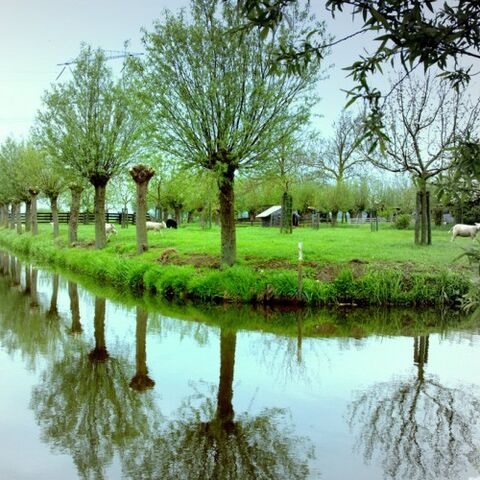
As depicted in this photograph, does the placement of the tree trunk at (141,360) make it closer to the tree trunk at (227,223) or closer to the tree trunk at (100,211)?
the tree trunk at (227,223)

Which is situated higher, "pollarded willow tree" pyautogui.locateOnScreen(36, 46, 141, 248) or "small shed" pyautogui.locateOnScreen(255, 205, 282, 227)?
"pollarded willow tree" pyautogui.locateOnScreen(36, 46, 141, 248)

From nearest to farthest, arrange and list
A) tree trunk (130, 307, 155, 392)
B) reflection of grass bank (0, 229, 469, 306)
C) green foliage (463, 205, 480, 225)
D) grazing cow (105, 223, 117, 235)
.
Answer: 1. tree trunk (130, 307, 155, 392)
2. reflection of grass bank (0, 229, 469, 306)
3. grazing cow (105, 223, 117, 235)
4. green foliage (463, 205, 480, 225)

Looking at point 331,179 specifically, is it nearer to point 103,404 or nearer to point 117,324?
point 117,324

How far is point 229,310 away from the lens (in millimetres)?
14125

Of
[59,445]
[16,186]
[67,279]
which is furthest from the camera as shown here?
[16,186]

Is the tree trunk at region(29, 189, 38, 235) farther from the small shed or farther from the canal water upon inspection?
the canal water

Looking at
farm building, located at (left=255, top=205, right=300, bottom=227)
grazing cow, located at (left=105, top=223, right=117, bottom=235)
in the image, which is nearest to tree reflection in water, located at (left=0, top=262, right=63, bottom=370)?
grazing cow, located at (left=105, top=223, right=117, bottom=235)

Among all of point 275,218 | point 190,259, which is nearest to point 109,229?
point 190,259

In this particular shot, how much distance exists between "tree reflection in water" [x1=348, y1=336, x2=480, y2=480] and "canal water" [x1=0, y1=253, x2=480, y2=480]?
0.02m

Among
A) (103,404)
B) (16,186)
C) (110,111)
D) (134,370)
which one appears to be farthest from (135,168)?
(16,186)

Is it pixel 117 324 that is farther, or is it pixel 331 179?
pixel 331 179

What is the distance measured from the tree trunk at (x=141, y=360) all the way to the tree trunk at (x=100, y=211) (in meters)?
12.7

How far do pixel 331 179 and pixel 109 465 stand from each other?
50.8 metres

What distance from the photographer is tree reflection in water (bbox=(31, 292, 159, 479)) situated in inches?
228
